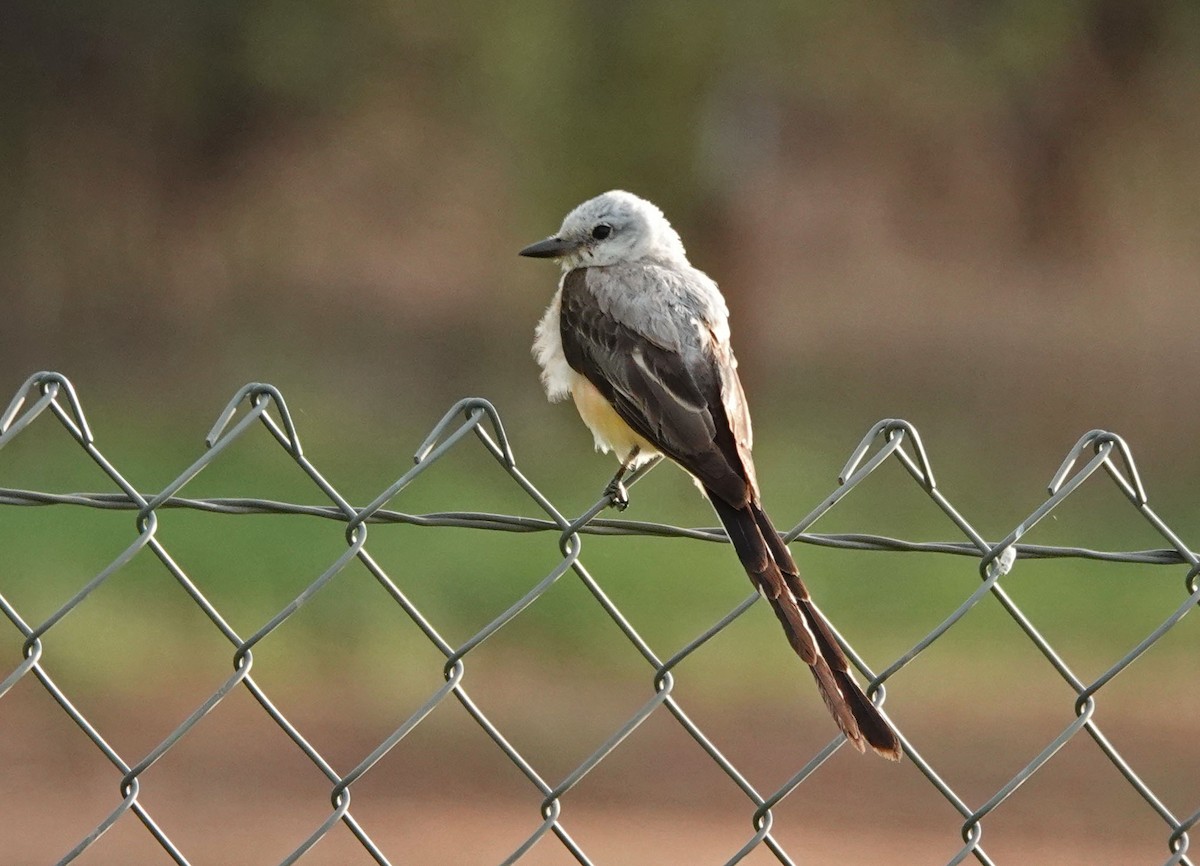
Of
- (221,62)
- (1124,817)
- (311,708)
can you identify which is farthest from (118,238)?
(1124,817)

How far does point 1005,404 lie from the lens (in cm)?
1600

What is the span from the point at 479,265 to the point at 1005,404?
6.29m

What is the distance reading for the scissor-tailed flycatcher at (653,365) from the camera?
11.2ft

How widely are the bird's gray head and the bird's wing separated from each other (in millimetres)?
410

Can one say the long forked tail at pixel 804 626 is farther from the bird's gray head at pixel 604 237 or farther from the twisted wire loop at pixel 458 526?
the bird's gray head at pixel 604 237

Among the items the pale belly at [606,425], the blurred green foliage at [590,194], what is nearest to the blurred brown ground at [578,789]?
the pale belly at [606,425]

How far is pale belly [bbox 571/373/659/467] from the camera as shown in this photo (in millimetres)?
4230

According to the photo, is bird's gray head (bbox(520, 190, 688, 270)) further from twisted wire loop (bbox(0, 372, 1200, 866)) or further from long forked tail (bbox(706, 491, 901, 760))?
twisted wire loop (bbox(0, 372, 1200, 866))

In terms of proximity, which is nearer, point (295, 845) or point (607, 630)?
point (295, 845)

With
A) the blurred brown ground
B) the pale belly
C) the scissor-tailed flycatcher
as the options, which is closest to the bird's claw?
the scissor-tailed flycatcher

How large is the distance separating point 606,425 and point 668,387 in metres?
0.33

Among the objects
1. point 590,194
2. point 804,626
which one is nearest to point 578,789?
point 804,626

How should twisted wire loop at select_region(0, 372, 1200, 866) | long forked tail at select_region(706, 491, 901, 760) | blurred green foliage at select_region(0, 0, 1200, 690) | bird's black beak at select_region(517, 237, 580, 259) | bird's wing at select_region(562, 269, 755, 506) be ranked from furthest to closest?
blurred green foliage at select_region(0, 0, 1200, 690) → bird's black beak at select_region(517, 237, 580, 259) → bird's wing at select_region(562, 269, 755, 506) → long forked tail at select_region(706, 491, 901, 760) → twisted wire loop at select_region(0, 372, 1200, 866)

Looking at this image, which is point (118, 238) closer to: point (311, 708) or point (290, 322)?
point (290, 322)
